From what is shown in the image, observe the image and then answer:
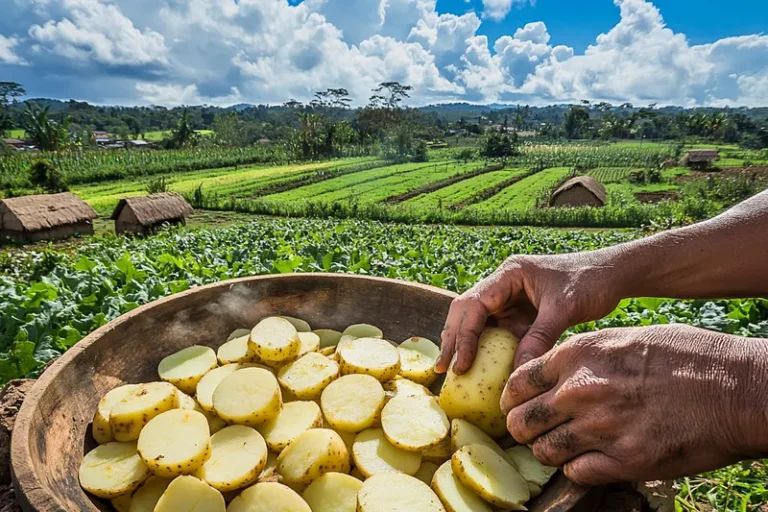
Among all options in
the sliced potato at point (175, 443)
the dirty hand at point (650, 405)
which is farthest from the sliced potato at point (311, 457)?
the dirty hand at point (650, 405)

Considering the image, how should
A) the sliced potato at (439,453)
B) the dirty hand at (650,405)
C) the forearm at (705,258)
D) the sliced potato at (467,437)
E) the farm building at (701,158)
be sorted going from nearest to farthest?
the dirty hand at (650,405)
the sliced potato at (467,437)
the sliced potato at (439,453)
the forearm at (705,258)
the farm building at (701,158)

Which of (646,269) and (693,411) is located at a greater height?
(646,269)

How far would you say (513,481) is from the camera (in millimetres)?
1248

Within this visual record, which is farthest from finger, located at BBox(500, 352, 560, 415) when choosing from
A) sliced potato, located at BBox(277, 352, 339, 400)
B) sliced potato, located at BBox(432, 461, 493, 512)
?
sliced potato, located at BBox(277, 352, 339, 400)

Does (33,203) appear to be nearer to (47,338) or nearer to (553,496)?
(47,338)

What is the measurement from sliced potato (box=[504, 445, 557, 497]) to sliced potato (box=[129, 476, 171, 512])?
41.0 inches

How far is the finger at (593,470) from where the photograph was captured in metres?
1.01

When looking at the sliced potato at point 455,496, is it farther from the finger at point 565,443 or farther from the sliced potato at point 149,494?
the sliced potato at point 149,494

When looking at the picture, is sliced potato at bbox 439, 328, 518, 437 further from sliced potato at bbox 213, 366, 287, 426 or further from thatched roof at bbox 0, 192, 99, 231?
thatched roof at bbox 0, 192, 99, 231

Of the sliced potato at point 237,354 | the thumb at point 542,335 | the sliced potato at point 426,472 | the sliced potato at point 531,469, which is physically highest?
the thumb at point 542,335

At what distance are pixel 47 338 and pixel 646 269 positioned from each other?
2866 mm

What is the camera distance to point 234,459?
1.36m

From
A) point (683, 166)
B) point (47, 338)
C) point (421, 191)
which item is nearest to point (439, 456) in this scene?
point (47, 338)

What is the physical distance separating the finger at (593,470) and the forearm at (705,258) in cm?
74
